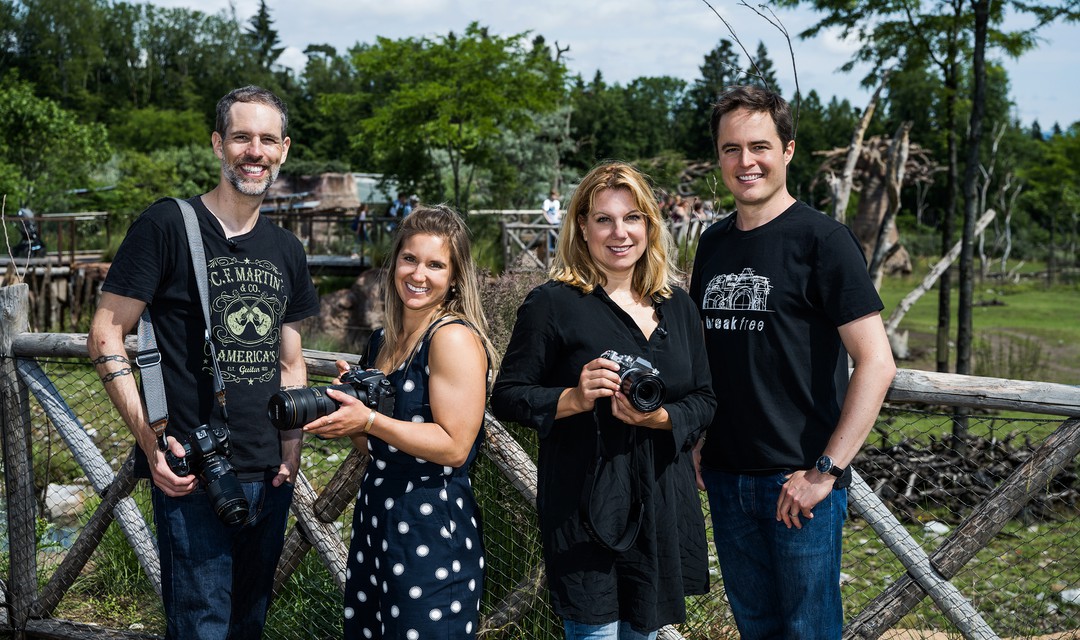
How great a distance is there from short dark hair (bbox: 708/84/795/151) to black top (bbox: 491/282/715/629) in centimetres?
60

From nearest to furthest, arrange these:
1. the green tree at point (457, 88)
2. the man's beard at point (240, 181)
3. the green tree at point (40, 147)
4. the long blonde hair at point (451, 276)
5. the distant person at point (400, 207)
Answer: the long blonde hair at point (451, 276)
the man's beard at point (240, 181)
the green tree at point (457, 88)
the distant person at point (400, 207)
the green tree at point (40, 147)

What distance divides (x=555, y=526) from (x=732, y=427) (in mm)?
551

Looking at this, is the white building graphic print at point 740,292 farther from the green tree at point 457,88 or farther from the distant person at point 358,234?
the green tree at point 457,88

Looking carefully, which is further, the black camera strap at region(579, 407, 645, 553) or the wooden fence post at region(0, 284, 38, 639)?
the wooden fence post at region(0, 284, 38, 639)

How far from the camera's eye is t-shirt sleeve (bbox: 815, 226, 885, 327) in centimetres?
227

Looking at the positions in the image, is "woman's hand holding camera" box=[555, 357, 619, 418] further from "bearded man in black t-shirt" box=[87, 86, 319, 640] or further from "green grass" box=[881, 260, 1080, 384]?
"green grass" box=[881, 260, 1080, 384]

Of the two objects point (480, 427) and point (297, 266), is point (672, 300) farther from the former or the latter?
point (297, 266)

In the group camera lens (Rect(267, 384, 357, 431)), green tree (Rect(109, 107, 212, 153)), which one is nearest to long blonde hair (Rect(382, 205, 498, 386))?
camera lens (Rect(267, 384, 357, 431))

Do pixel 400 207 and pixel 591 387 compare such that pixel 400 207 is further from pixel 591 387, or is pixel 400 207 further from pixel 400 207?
pixel 591 387

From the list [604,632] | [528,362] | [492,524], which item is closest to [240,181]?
[528,362]

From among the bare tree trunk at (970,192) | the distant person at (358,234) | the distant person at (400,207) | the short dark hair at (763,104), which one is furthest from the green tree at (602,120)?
the short dark hair at (763,104)

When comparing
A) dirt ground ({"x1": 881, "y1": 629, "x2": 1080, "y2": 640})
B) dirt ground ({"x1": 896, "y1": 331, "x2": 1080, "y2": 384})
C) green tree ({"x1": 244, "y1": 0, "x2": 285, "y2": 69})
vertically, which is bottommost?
dirt ground ({"x1": 896, "y1": 331, "x2": 1080, "y2": 384})

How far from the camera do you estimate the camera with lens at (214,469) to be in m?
2.42

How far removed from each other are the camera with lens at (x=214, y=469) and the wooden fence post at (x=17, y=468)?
1833 millimetres
